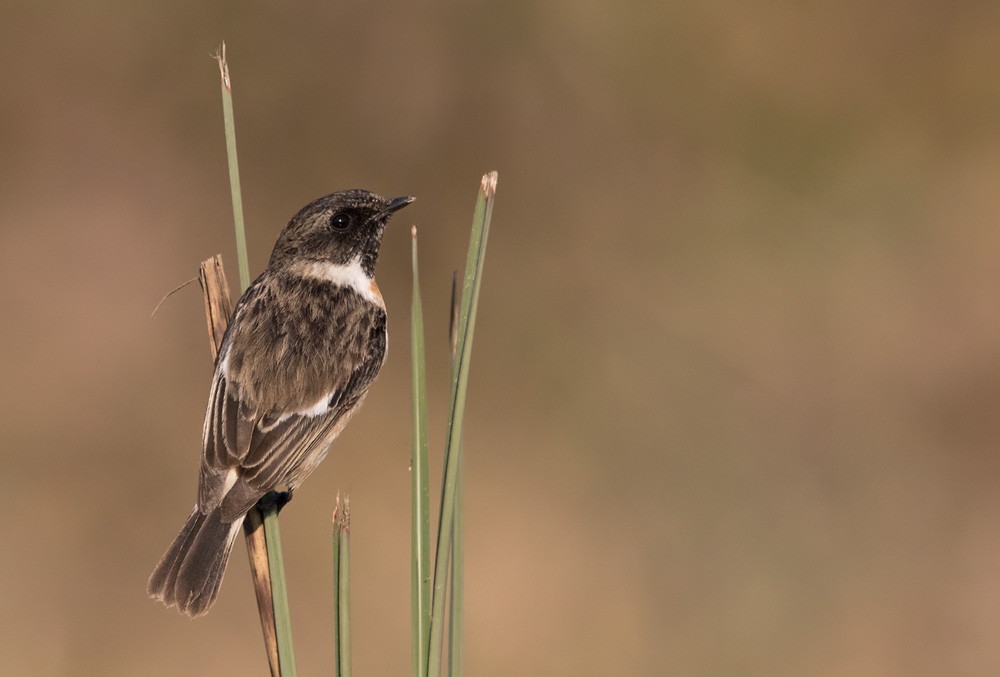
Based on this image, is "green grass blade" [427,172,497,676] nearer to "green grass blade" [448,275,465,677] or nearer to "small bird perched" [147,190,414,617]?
"green grass blade" [448,275,465,677]

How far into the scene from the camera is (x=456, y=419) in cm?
248

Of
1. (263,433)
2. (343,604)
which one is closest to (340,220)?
(263,433)

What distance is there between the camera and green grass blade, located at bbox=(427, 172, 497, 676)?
241 cm

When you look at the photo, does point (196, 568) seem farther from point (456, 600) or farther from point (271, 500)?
point (456, 600)

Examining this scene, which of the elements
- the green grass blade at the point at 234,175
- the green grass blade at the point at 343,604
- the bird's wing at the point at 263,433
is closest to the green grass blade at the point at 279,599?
the green grass blade at the point at 343,604

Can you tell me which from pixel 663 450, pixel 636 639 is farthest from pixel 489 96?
pixel 636 639

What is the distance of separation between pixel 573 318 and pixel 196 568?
13.8 feet

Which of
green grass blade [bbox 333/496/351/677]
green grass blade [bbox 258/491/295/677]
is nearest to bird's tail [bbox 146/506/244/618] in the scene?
green grass blade [bbox 258/491/295/677]

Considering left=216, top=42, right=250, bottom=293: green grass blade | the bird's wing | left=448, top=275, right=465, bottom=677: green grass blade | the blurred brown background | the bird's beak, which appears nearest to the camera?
left=448, top=275, right=465, bottom=677: green grass blade

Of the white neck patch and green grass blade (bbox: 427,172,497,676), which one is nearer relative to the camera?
green grass blade (bbox: 427,172,497,676)

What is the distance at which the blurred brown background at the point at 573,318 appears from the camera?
21.3ft

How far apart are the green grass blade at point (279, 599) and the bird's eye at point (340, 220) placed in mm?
1454

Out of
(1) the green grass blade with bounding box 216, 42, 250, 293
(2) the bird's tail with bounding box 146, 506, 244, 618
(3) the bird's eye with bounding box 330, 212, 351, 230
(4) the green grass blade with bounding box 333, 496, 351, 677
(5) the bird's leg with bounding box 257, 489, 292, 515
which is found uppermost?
(3) the bird's eye with bounding box 330, 212, 351, 230

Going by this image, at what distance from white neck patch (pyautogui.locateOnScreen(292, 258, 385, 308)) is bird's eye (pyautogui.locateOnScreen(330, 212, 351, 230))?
0.49 feet
